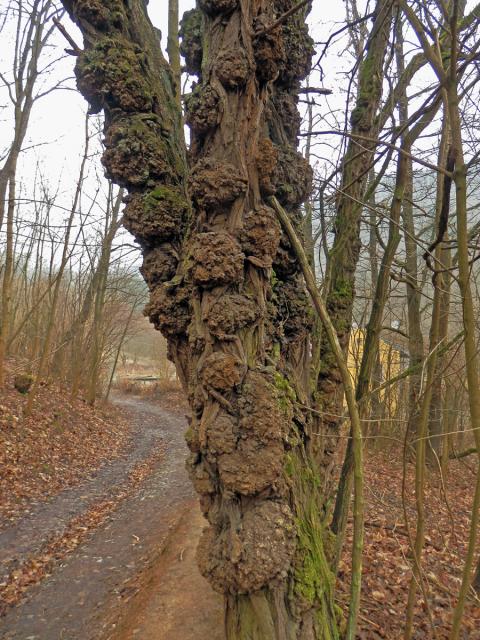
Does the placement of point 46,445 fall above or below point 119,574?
above

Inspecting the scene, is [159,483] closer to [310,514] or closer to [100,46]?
[310,514]

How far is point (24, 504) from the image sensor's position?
6.47 m

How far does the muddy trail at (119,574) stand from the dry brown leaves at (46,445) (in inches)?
15.5

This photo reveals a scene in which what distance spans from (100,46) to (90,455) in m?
9.01

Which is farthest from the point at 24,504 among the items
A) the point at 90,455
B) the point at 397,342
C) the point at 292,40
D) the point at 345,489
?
the point at 397,342

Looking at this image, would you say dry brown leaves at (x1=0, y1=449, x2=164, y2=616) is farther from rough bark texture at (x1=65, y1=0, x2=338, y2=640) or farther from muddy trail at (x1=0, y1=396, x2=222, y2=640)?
rough bark texture at (x1=65, y1=0, x2=338, y2=640)

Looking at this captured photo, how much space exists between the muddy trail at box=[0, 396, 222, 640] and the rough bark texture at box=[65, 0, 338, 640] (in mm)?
2038

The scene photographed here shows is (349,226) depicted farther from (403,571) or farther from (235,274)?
(403,571)

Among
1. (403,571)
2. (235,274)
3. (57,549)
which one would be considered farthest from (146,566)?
(235,274)

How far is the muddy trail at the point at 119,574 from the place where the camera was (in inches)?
144

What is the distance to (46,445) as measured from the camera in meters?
8.86

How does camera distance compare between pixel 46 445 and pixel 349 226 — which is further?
pixel 46 445

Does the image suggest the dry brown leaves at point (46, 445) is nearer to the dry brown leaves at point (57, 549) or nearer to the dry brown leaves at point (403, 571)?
the dry brown leaves at point (57, 549)

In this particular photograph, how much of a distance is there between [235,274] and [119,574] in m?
4.35
